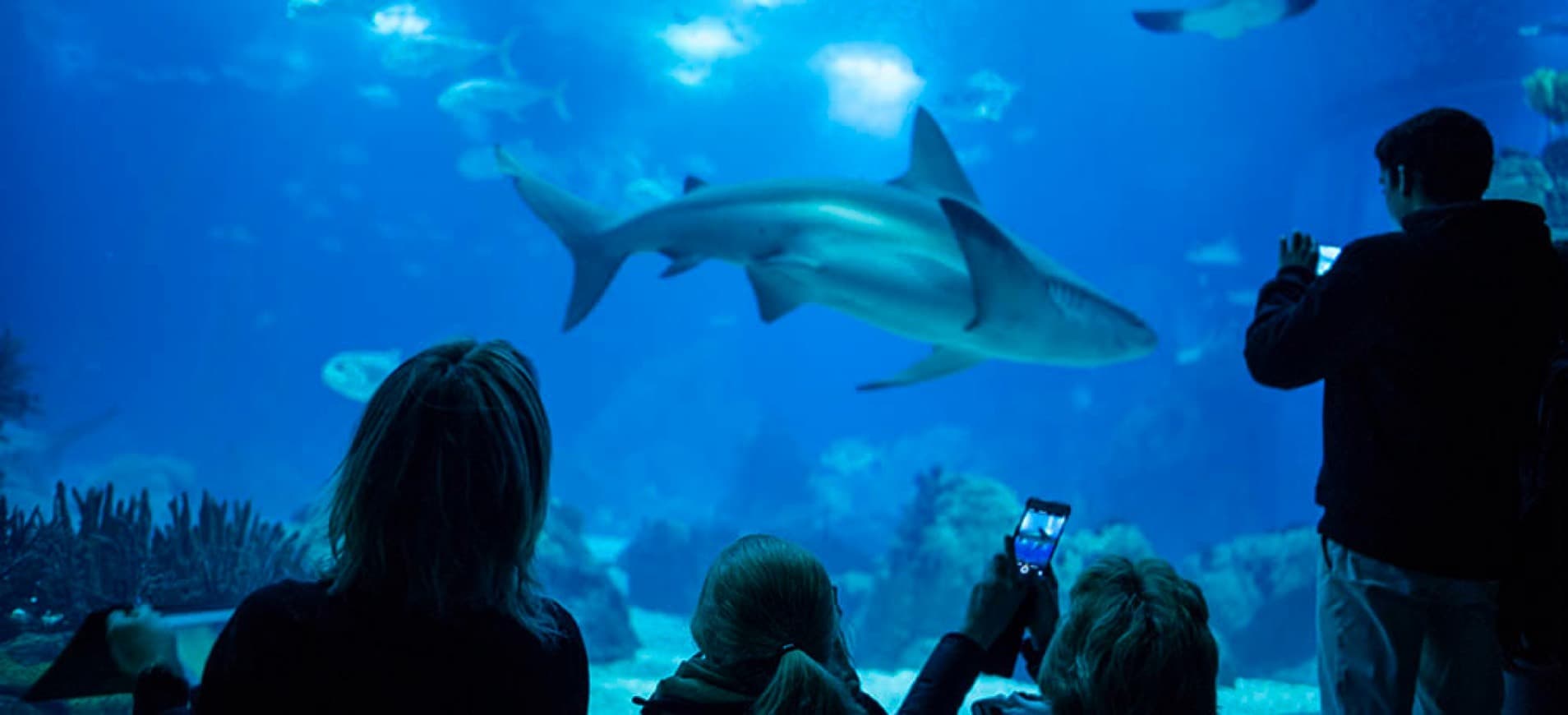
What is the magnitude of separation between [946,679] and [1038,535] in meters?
0.40

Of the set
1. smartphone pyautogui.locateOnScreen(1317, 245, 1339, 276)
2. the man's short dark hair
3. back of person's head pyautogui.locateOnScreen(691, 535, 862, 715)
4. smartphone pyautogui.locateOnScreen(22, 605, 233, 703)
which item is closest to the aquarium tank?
smartphone pyautogui.locateOnScreen(22, 605, 233, 703)

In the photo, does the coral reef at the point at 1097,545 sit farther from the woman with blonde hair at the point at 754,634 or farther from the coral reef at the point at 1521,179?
the woman with blonde hair at the point at 754,634

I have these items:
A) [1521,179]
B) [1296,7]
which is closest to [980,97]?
[1296,7]

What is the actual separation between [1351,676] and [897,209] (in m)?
2.50

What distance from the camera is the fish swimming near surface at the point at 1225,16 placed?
1305 centimetres

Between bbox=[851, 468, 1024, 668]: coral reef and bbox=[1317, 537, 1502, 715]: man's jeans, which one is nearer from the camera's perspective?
bbox=[1317, 537, 1502, 715]: man's jeans

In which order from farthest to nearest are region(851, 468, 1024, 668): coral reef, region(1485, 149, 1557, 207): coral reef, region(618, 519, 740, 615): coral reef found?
region(618, 519, 740, 615): coral reef < region(851, 468, 1024, 668): coral reef < region(1485, 149, 1557, 207): coral reef

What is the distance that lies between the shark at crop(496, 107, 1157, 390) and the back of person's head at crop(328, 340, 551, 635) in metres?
2.42

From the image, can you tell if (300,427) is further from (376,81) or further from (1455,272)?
(1455,272)

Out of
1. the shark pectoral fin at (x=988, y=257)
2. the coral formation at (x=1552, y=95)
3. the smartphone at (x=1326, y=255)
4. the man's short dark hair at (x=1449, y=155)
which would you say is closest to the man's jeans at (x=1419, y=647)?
the man's short dark hair at (x=1449, y=155)

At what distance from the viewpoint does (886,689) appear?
6.01 metres

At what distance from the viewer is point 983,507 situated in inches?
414

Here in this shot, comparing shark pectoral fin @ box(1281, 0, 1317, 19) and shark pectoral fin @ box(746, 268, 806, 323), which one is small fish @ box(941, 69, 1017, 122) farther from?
shark pectoral fin @ box(746, 268, 806, 323)

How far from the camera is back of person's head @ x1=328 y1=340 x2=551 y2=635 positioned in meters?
1.28
